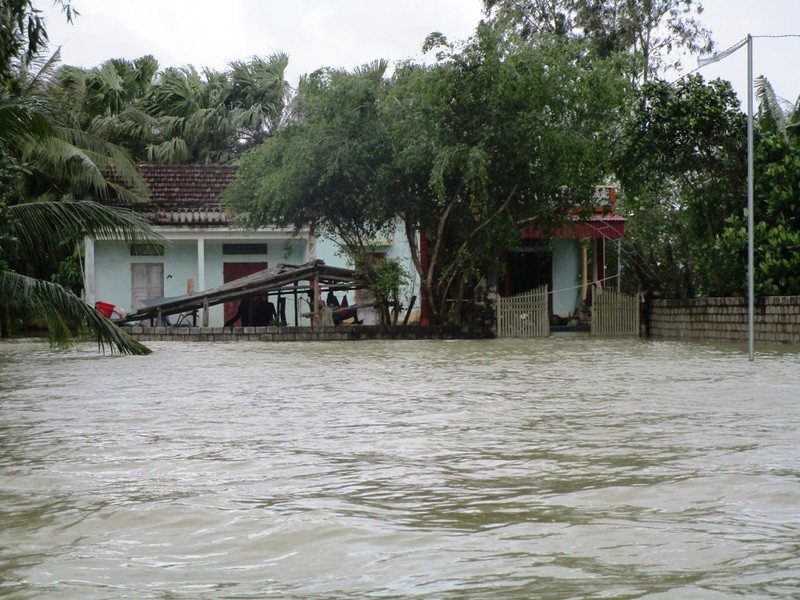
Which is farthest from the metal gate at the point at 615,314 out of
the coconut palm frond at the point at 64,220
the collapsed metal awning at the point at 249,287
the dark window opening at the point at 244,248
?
the coconut palm frond at the point at 64,220

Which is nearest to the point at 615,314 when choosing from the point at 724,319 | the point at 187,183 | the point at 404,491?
the point at 724,319

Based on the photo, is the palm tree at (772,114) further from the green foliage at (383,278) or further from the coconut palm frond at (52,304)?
the coconut palm frond at (52,304)

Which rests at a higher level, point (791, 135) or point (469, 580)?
point (791, 135)

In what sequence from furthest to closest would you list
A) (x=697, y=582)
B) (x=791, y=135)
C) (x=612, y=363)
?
(x=791, y=135), (x=612, y=363), (x=697, y=582)

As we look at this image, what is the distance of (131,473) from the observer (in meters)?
5.84

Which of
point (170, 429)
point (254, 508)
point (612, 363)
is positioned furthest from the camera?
point (612, 363)

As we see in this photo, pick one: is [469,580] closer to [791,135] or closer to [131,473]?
[131,473]

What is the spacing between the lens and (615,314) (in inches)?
1007

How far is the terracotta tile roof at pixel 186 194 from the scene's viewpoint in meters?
29.0

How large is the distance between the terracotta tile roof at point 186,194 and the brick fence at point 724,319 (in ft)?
37.1

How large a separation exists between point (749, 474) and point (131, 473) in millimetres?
3082

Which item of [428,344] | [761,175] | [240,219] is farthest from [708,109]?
[240,219]

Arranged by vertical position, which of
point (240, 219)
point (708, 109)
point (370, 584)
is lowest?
point (370, 584)

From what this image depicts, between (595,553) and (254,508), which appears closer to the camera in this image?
(595,553)
